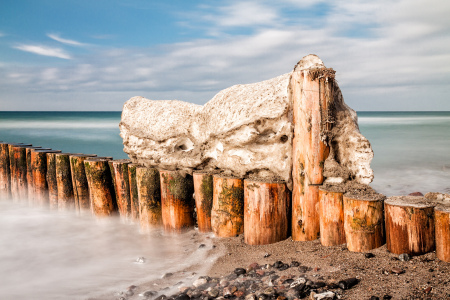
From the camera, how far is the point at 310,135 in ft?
13.9

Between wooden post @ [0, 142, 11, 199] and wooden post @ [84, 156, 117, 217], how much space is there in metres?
3.51

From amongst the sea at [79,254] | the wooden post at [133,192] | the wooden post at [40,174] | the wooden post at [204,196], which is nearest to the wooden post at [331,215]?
the sea at [79,254]

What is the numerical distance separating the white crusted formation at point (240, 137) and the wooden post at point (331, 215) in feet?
0.84

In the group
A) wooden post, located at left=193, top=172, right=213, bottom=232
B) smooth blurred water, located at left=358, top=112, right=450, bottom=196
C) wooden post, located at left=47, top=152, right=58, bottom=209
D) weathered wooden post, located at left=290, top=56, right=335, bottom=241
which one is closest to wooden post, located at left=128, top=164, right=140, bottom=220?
wooden post, located at left=193, top=172, right=213, bottom=232

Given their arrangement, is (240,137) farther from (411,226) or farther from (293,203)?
(411,226)

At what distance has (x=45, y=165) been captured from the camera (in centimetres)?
726

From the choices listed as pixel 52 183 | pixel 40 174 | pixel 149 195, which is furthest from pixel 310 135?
pixel 40 174

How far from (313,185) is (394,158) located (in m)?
13.3

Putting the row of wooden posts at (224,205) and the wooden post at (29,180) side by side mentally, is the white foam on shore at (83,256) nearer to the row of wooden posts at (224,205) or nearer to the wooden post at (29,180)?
the row of wooden posts at (224,205)

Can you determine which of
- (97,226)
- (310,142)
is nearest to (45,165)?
(97,226)

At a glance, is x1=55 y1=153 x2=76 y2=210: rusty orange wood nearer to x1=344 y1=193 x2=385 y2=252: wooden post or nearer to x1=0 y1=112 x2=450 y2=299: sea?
x1=0 y1=112 x2=450 y2=299: sea

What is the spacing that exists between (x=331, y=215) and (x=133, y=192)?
3086 mm

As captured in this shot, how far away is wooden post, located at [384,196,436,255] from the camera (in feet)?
Result: 11.6

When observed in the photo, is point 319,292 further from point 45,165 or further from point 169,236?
point 45,165
